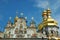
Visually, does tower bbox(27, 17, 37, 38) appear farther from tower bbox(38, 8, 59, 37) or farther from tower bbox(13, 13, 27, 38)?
tower bbox(38, 8, 59, 37)

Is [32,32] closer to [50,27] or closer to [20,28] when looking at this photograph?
[20,28]

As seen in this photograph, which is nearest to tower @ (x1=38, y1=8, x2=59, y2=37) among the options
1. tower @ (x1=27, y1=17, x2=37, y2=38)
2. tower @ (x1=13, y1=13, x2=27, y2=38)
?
tower @ (x1=27, y1=17, x2=37, y2=38)

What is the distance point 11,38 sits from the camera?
23812mm

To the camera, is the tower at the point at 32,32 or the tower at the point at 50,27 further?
the tower at the point at 50,27

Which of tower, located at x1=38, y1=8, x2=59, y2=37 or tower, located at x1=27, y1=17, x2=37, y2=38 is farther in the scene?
tower, located at x1=38, y1=8, x2=59, y2=37

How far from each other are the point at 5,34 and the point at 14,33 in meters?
1.06

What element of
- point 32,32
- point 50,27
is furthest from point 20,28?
point 50,27

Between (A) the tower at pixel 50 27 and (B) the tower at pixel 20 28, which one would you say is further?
(A) the tower at pixel 50 27

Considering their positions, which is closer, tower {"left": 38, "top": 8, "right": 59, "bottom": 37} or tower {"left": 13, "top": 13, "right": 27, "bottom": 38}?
tower {"left": 13, "top": 13, "right": 27, "bottom": 38}

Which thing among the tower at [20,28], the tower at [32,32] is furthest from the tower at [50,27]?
the tower at [20,28]

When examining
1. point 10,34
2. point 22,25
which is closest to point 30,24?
point 22,25

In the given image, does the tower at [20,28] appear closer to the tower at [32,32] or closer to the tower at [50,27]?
the tower at [32,32]

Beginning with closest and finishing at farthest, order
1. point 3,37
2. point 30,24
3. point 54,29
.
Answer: point 3,37 < point 30,24 < point 54,29

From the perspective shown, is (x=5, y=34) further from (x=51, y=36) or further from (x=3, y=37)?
(x=51, y=36)
